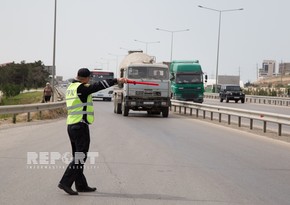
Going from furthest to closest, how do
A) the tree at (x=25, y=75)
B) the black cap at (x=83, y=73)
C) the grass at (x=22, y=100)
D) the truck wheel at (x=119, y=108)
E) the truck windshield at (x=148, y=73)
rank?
the tree at (x=25, y=75)
the grass at (x=22, y=100)
the truck wheel at (x=119, y=108)
the truck windshield at (x=148, y=73)
the black cap at (x=83, y=73)

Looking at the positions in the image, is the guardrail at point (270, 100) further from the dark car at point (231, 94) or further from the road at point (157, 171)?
the road at point (157, 171)

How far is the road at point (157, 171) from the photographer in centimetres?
720

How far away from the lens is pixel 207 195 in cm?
738

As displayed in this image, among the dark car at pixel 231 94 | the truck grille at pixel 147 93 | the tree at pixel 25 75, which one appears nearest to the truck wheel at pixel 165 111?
the truck grille at pixel 147 93

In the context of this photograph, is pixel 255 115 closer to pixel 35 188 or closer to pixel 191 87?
pixel 35 188

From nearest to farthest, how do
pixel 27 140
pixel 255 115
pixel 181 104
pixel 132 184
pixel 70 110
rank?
pixel 70 110, pixel 132 184, pixel 27 140, pixel 255 115, pixel 181 104

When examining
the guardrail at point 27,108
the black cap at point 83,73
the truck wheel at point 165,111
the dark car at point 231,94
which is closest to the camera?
the black cap at point 83,73

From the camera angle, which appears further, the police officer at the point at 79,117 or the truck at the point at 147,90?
the truck at the point at 147,90

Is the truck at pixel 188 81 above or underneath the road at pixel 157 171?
above

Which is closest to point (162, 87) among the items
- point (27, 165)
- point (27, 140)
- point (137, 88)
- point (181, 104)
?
point (137, 88)

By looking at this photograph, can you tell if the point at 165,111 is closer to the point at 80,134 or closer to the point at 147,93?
the point at 147,93

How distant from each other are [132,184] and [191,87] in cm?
3137

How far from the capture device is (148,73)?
25.9 m

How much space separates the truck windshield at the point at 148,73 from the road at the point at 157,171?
1000 cm
